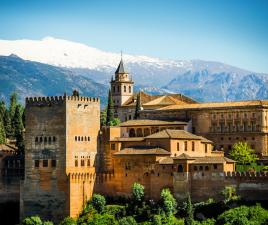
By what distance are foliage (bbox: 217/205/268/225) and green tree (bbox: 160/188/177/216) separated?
17.2ft

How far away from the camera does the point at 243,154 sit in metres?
87.9

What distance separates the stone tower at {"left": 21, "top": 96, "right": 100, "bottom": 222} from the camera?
255ft

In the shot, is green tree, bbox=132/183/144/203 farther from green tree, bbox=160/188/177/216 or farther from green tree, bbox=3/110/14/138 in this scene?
green tree, bbox=3/110/14/138

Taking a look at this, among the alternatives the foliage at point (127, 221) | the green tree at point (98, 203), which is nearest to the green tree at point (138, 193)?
the foliage at point (127, 221)

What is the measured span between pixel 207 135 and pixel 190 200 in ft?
85.1

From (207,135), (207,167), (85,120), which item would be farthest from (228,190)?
(207,135)

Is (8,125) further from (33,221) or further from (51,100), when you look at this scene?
(33,221)

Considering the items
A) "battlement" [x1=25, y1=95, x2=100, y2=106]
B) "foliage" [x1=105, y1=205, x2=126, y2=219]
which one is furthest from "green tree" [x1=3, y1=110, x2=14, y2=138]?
"foliage" [x1=105, y1=205, x2=126, y2=219]

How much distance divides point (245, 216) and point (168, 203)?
26.4ft

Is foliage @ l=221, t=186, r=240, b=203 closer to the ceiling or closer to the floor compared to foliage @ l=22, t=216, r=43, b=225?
closer to the ceiling

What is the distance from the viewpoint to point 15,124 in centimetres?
10912

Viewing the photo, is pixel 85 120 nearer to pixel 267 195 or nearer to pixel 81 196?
pixel 81 196

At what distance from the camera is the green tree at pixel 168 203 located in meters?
72.7

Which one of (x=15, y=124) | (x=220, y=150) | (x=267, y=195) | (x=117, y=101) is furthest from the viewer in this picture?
(x=117, y=101)
